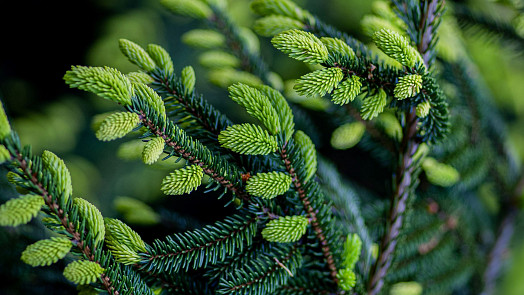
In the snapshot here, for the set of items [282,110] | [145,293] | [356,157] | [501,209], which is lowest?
[356,157]

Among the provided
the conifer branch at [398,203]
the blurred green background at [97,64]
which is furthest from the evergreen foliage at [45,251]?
the blurred green background at [97,64]

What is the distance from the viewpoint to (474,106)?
36.1 inches

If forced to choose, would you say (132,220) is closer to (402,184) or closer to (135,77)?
(135,77)

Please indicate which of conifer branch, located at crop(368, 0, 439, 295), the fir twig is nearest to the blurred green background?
the fir twig

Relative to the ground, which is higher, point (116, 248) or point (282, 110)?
point (282, 110)

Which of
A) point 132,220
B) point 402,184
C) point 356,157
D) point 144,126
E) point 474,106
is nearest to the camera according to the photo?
point 144,126

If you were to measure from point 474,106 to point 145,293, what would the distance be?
0.82m

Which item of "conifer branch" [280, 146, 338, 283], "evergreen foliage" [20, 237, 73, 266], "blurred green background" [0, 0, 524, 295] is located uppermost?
"conifer branch" [280, 146, 338, 283]

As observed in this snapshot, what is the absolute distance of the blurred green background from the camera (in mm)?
1411

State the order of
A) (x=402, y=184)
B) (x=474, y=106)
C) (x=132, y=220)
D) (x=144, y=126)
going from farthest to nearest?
(x=474, y=106) < (x=132, y=220) < (x=402, y=184) < (x=144, y=126)

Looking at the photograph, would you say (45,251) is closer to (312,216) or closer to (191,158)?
(191,158)

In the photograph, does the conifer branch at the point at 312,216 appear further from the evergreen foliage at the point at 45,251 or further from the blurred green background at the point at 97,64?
the blurred green background at the point at 97,64

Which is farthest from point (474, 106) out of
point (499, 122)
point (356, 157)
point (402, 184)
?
point (356, 157)

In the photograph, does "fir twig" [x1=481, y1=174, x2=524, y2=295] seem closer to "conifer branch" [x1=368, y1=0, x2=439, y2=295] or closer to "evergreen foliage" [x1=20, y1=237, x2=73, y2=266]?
"conifer branch" [x1=368, y1=0, x2=439, y2=295]
